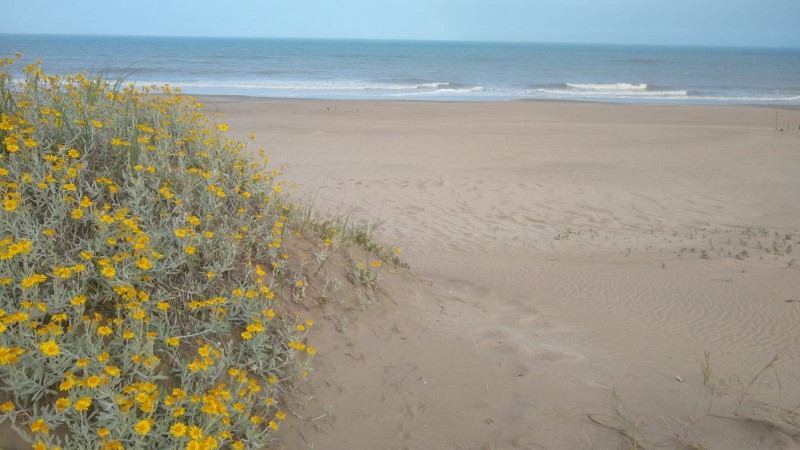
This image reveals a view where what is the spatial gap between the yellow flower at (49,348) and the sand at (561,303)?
120 centimetres

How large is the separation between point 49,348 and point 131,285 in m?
0.61

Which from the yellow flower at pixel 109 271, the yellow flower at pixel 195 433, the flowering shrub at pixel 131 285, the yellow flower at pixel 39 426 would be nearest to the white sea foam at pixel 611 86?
the flowering shrub at pixel 131 285

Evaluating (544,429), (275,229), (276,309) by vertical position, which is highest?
(275,229)

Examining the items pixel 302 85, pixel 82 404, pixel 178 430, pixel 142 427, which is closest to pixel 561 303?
pixel 178 430

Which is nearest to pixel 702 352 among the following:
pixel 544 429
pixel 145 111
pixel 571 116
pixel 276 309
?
pixel 544 429

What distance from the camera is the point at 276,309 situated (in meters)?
3.77

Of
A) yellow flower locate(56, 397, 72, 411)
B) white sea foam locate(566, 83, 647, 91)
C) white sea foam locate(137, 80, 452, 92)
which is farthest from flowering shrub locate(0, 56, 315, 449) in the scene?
white sea foam locate(566, 83, 647, 91)

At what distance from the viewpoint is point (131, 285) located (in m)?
3.06

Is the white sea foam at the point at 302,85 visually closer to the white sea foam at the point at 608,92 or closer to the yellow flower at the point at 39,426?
the white sea foam at the point at 608,92

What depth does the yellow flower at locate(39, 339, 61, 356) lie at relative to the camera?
2477 millimetres

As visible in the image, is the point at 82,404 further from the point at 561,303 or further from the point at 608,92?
the point at 608,92

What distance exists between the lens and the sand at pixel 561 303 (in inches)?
137

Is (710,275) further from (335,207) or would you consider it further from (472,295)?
(335,207)

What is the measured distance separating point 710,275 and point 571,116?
17.3 metres
